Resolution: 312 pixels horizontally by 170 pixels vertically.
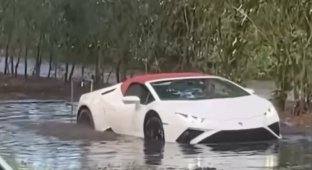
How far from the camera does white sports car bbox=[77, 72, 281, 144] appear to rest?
50.7 ft

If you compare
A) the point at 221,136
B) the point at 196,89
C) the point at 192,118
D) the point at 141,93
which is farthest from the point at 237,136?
the point at 141,93

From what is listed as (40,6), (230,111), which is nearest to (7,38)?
(40,6)

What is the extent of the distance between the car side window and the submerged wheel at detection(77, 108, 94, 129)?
125cm

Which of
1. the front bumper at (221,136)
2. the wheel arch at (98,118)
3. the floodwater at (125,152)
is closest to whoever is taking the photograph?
the floodwater at (125,152)

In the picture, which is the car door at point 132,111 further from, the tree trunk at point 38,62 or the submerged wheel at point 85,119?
the tree trunk at point 38,62

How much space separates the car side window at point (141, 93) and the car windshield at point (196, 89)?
157 mm

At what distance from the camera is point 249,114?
15.6m

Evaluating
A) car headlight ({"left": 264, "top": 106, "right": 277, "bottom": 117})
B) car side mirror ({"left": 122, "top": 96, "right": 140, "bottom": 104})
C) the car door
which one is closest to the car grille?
car headlight ({"left": 264, "top": 106, "right": 277, "bottom": 117})

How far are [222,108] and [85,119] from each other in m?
3.87

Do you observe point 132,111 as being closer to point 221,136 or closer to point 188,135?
point 188,135

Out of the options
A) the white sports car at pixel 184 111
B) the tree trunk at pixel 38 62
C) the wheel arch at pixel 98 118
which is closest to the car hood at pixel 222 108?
the white sports car at pixel 184 111

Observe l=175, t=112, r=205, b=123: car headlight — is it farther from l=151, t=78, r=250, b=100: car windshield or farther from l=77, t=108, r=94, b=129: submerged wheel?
l=77, t=108, r=94, b=129: submerged wheel

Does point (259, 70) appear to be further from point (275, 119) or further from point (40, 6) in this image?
point (40, 6)

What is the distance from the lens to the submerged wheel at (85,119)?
1833 cm
